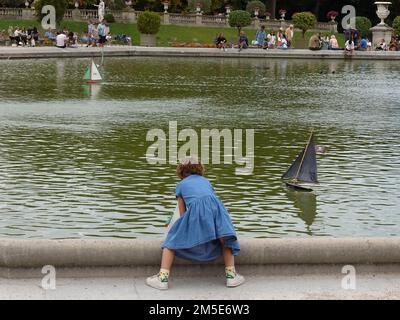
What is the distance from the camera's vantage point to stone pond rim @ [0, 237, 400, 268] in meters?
9.31

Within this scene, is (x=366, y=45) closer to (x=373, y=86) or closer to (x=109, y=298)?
(x=373, y=86)

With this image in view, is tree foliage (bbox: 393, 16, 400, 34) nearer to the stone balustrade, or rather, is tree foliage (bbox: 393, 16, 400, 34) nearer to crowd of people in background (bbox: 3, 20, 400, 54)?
crowd of people in background (bbox: 3, 20, 400, 54)

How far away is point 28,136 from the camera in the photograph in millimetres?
20203

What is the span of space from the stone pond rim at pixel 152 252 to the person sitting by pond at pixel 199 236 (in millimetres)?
236

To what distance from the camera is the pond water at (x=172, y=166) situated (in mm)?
13367

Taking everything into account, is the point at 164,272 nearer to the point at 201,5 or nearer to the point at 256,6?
the point at 201,5

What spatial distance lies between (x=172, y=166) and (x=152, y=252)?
300 inches

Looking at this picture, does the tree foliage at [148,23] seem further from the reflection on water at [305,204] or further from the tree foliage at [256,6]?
the reflection on water at [305,204]

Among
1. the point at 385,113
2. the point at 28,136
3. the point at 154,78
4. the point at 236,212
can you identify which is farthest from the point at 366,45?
the point at 236,212

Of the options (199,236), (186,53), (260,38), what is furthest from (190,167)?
(260,38)

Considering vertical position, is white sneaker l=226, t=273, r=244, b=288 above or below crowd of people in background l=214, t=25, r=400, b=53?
above

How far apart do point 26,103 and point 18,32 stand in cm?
2692

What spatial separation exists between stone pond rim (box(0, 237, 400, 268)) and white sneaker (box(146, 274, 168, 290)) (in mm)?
227

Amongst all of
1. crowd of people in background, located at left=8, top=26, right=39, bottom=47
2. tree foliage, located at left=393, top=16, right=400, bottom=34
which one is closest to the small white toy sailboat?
crowd of people in background, located at left=8, top=26, right=39, bottom=47
